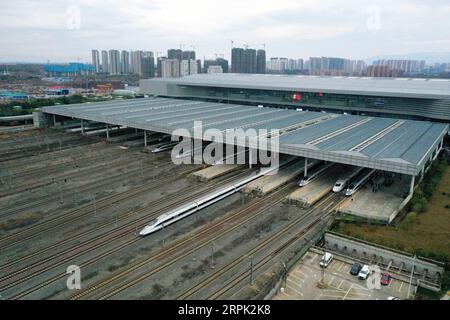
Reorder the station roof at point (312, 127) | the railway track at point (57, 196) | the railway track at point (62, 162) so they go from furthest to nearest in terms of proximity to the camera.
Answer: the railway track at point (62, 162)
the station roof at point (312, 127)
the railway track at point (57, 196)

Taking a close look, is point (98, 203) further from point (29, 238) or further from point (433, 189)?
point (433, 189)

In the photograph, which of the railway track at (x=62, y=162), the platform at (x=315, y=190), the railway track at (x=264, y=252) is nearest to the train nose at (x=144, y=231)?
the railway track at (x=264, y=252)

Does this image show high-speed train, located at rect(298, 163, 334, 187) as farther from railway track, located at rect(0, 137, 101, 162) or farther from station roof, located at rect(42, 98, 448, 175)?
railway track, located at rect(0, 137, 101, 162)

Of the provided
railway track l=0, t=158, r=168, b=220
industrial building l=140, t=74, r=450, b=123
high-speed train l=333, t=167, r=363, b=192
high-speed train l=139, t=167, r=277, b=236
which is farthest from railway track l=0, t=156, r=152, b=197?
industrial building l=140, t=74, r=450, b=123

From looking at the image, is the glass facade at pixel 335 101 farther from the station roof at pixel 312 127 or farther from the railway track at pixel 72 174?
the railway track at pixel 72 174

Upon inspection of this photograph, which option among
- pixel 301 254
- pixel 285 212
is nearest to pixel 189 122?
pixel 285 212
